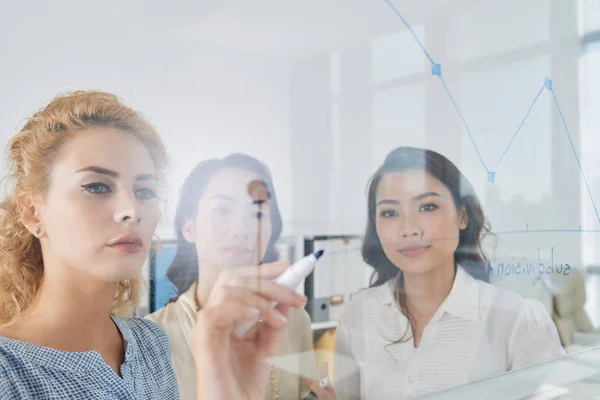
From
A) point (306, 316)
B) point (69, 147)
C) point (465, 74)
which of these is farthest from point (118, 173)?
point (465, 74)

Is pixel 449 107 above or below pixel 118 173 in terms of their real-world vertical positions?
above

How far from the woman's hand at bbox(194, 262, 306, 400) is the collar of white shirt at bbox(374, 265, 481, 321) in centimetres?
37

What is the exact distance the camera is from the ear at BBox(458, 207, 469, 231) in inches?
37.4

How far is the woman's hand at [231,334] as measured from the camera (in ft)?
2.03

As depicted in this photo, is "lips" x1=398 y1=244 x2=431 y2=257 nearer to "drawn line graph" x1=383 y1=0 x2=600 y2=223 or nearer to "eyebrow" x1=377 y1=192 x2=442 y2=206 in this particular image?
"eyebrow" x1=377 y1=192 x2=442 y2=206

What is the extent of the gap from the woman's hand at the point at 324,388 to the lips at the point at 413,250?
21 cm

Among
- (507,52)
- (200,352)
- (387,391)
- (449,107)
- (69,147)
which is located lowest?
(387,391)

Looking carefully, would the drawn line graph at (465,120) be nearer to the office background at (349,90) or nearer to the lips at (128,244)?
the office background at (349,90)

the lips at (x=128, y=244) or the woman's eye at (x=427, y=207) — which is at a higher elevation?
the woman's eye at (x=427, y=207)

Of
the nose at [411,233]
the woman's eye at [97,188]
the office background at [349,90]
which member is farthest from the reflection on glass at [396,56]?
the woman's eye at [97,188]

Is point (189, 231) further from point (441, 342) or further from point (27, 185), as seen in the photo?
point (441, 342)

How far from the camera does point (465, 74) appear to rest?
983 mm

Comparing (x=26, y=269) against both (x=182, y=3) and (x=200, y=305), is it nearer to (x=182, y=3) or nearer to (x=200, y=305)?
(x=200, y=305)

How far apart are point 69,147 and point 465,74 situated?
2.31 ft
